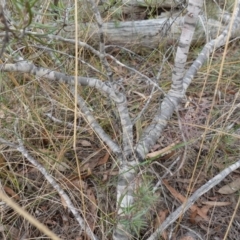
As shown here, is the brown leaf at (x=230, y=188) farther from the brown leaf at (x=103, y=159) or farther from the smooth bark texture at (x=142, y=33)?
the smooth bark texture at (x=142, y=33)

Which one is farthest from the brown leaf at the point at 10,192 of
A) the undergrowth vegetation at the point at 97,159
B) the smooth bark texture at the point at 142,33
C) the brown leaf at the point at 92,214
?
the smooth bark texture at the point at 142,33

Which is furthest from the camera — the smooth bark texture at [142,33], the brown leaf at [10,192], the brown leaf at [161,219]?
the smooth bark texture at [142,33]

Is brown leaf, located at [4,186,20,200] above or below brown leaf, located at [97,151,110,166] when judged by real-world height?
below

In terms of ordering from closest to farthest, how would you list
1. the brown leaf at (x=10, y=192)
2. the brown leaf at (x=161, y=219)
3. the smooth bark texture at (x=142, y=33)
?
the brown leaf at (x=161, y=219), the brown leaf at (x=10, y=192), the smooth bark texture at (x=142, y=33)

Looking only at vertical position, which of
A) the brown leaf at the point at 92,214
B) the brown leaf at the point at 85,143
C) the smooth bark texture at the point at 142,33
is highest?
the smooth bark texture at the point at 142,33

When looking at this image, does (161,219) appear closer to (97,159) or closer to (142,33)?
(97,159)

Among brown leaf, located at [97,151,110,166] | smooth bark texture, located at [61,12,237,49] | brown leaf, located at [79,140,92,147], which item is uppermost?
smooth bark texture, located at [61,12,237,49]

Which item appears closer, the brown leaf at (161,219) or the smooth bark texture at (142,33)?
the brown leaf at (161,219)

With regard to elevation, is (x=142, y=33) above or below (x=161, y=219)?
above

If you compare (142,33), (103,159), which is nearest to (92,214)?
(103,159)

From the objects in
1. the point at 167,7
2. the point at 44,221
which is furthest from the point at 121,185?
the point at 167,7

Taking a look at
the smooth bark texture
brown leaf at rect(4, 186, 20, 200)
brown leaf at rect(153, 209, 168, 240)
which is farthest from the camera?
the smooth bark texture

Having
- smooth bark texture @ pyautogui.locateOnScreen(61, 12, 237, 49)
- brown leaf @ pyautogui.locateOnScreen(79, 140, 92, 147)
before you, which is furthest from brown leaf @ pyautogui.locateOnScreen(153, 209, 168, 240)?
smooth bark texture @ pyautogui.locateOnScreen(61, 12, 237, 49)

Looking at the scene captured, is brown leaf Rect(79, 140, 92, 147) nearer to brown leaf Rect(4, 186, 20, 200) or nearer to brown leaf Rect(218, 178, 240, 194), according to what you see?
brown leaf Rect(4, 186, 20, 200)
